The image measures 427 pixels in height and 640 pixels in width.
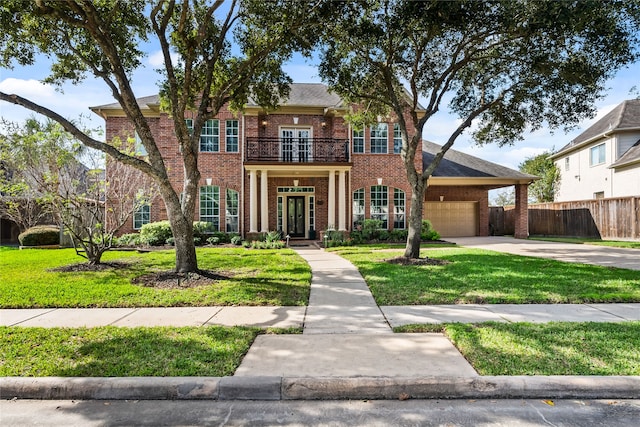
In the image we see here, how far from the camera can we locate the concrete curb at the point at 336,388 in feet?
10.9

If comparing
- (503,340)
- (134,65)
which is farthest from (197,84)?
(503,340)

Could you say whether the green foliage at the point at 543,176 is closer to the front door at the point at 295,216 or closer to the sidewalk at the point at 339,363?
the front door at the point at 295,216

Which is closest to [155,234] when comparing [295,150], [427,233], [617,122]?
[295,150]

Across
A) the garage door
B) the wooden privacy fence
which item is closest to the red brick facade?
the garage door

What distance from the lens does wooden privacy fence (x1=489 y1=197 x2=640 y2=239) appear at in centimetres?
1730

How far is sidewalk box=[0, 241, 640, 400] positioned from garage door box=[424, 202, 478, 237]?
1611 cm

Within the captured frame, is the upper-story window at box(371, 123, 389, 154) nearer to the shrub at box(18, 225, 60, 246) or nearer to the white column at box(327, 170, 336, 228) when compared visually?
the white column at box(327, 170, 336, 228)

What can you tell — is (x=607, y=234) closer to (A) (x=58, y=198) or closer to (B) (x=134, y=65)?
(B) (x=134, y=65)

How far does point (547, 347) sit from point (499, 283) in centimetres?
348

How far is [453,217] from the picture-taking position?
72.1 ft

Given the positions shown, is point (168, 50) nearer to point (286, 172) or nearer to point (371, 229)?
point (286, 172)

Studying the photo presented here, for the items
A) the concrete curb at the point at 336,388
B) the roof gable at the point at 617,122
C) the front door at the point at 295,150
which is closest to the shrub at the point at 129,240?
the front door at the point at 295,150

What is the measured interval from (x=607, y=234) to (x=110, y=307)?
21908mm

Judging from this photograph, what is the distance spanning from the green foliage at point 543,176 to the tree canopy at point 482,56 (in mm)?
19110
